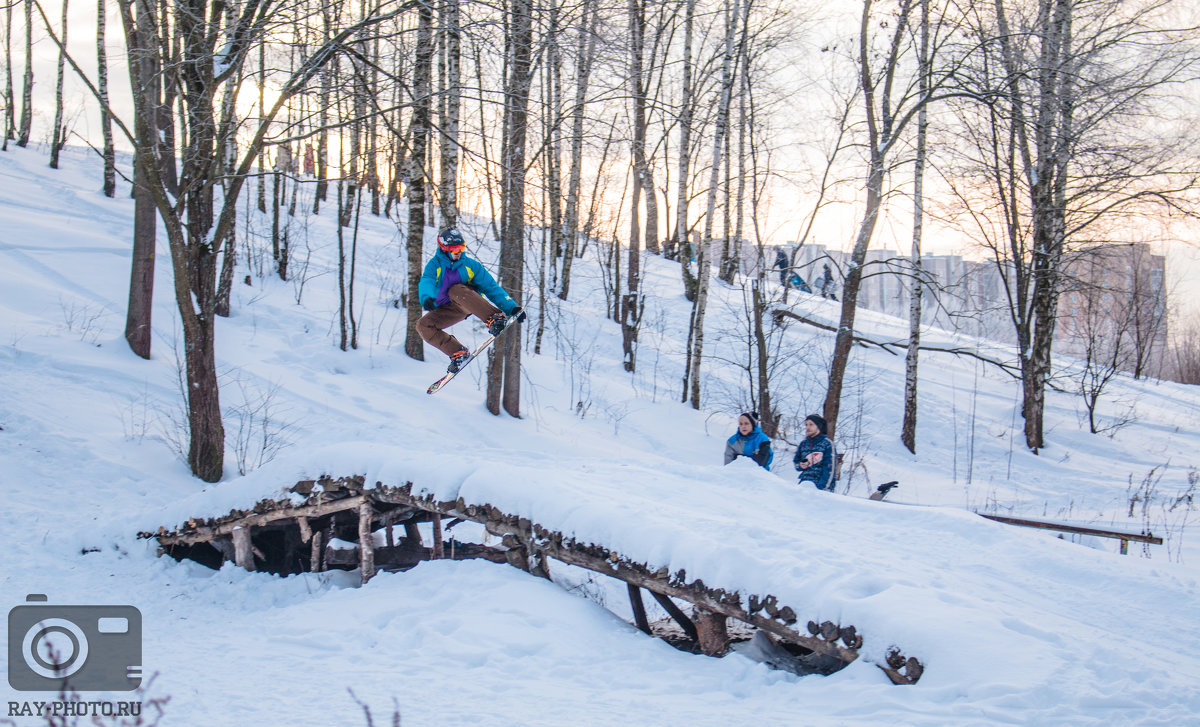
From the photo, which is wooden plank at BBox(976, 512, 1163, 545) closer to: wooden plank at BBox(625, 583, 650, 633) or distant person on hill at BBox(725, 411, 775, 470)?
distant person on hill at BBox(725, 411, 775, 470)

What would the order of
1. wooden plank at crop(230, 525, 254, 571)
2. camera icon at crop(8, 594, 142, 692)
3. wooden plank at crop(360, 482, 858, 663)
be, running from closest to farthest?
camera icon at crop(8, 594, 142, 692) < wooden plank at crop(360, 482, 858, 663) < wooden plank at crop(230, 525, 254, 571)

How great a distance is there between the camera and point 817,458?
28.2 feet

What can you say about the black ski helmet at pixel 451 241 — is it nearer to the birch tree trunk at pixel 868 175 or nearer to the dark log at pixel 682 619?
the dark log at pixel 682 619

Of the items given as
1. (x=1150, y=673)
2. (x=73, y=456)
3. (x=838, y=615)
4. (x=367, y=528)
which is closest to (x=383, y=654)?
(x=367, y=528)

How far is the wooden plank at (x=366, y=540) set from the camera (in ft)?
22.2

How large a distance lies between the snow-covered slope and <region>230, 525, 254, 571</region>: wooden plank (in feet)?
0.80

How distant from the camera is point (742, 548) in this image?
16.1 feet

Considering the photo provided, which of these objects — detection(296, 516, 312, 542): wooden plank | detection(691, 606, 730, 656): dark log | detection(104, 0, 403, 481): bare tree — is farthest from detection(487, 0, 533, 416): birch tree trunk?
detection(691, 606, 730, 656): dark log

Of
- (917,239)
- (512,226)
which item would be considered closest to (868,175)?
(917,239)

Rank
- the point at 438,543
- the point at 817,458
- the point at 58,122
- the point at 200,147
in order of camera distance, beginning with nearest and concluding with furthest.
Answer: the point at 438,543 → the point at 200,147 → the point at 817,458 → the point at 58,122

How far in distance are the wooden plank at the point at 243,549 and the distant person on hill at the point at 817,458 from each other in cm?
559

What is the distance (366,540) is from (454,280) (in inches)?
127

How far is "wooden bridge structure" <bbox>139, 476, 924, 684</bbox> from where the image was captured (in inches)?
178

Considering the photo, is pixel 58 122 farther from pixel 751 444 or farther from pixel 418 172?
pixel 751 444
